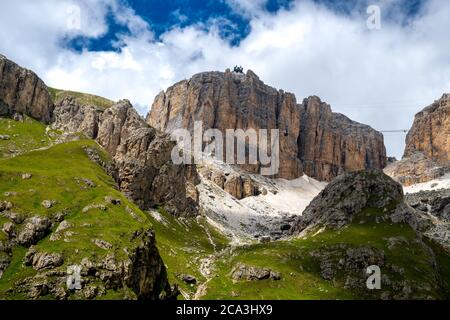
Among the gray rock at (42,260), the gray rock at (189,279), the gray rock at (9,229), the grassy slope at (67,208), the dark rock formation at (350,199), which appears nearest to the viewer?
the gray rock at (42,260)

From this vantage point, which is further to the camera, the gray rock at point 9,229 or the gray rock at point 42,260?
the gray rock at point 9,229

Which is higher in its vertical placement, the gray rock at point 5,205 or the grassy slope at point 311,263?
the gray rock at point 5,205

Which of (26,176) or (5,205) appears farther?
(26,176)

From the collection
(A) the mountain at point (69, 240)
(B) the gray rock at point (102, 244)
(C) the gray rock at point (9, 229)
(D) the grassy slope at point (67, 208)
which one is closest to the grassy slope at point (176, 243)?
(D) the grassy slope at point (67, 208)

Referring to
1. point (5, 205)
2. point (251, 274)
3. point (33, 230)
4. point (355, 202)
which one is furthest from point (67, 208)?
point (355, 202)

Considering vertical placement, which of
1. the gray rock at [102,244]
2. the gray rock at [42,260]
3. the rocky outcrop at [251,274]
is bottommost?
the rocky outcrop at [251,274]

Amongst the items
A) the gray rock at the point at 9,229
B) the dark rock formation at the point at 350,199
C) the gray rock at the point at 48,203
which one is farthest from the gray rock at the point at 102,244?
the dark rock formation at the point at 350,199

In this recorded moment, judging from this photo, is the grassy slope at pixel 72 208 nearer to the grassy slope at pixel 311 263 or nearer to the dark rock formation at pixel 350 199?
the grassy slope at pixel 311 263

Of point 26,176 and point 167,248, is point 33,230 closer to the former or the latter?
point 26,176

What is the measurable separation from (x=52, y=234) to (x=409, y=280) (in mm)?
91121

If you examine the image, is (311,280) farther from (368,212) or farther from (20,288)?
(20,288)

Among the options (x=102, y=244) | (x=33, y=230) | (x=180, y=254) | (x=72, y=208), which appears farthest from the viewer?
(x=180, y=254)

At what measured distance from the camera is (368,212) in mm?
174250

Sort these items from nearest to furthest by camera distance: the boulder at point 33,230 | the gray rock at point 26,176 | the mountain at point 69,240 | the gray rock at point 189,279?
the mountain at point 69,240 < the boulder at point 33,230 < the gray rock at point 26,176 < the gray rock at point 189,279
